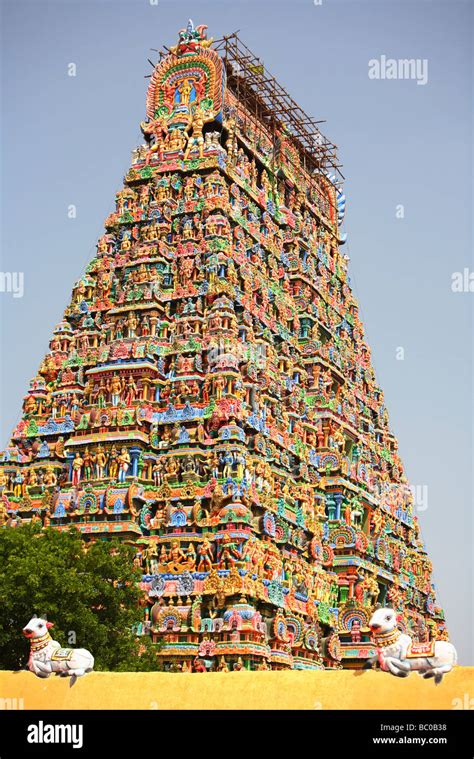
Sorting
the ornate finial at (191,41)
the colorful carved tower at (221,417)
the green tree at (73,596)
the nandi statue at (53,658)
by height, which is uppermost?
the ornate finial at (191,41)

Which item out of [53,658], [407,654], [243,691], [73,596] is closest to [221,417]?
[73,596]

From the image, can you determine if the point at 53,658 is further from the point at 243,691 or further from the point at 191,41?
the point at 191,41

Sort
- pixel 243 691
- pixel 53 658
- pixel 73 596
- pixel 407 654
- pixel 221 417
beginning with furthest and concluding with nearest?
pixel 221 417 < pixel 73 596 < pixel 53 658 < pixel 243 691 < pixel 407 654

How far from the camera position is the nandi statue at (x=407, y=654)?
20.7m

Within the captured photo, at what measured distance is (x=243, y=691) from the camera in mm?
21984

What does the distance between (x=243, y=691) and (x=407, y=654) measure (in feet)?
11.1

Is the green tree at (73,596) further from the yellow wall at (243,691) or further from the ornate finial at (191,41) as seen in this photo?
the ornate finial at (191,41)

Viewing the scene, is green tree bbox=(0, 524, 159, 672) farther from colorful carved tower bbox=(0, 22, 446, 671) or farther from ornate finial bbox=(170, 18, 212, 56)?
ornate finial bbox=(170, 18, 212, 56)

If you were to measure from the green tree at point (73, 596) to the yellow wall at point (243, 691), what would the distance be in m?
4.56

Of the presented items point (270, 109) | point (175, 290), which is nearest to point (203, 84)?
point (270, 109)

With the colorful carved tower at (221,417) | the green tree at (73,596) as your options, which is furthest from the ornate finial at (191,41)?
the green tree at (73,596)

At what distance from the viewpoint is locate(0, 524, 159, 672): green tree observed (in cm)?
2806

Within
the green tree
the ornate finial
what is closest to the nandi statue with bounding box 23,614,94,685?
the green tree

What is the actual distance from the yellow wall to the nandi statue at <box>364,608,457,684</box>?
171mm
